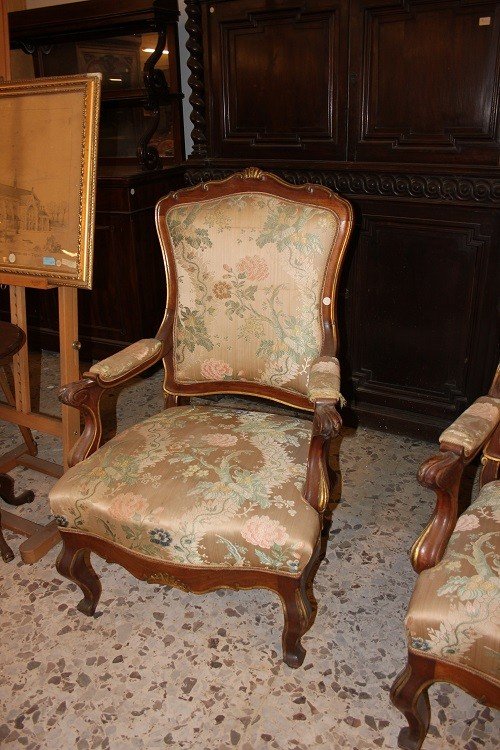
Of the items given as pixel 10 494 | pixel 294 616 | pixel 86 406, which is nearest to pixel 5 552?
pixel 10 494

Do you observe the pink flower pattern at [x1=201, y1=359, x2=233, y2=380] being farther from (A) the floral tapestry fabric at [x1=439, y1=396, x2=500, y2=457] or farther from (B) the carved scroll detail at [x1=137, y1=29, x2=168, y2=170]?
(B) the carved scroll detail at [x1=137, y1=29, x2=168, y2=170]

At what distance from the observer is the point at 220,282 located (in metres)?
1.79

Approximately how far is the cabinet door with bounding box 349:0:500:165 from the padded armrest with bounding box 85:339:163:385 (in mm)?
1168

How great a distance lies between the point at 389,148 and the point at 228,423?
1249 mm

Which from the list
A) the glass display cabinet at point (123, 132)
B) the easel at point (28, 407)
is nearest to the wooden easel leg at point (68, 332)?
the easel at point (28, 407)

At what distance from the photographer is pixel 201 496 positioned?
1460 millimetres

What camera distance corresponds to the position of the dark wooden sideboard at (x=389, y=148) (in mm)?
2137

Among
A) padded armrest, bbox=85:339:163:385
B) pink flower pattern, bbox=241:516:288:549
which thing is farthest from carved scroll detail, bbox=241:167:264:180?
pink flower pattern, bbox=241:516:288:549

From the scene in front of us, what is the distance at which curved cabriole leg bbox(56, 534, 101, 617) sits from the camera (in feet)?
5.38

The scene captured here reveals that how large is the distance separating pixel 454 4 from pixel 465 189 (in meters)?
0.59

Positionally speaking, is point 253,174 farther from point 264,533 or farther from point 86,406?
point 264,533

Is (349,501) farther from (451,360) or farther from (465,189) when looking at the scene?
(465,189)

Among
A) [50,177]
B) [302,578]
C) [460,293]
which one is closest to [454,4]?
[460,293]

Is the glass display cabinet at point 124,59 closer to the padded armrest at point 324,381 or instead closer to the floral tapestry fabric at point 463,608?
the padded armrest at point 324,381
